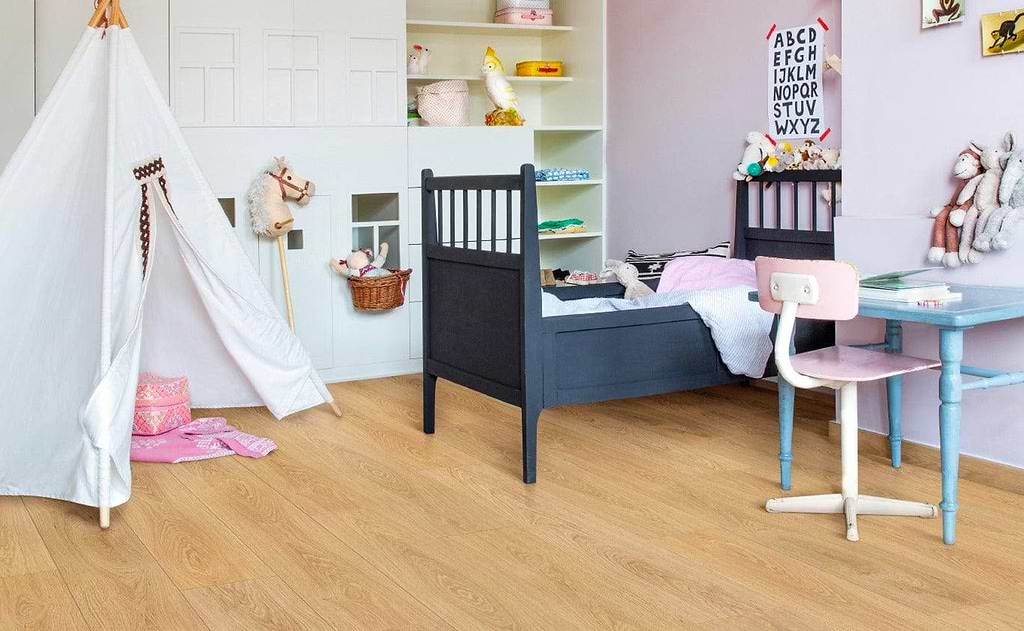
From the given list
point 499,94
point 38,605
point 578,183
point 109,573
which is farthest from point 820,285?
point 578,183

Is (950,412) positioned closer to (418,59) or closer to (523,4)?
(418,59)

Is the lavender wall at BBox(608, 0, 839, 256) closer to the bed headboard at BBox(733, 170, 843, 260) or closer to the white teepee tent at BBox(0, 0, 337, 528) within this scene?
the bed headboard at BBox(733, 170, 843, 260)

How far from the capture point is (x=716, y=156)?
4.94m

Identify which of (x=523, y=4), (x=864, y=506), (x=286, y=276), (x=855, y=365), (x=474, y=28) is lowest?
(x=864, y=506)

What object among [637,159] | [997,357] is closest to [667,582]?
[997,357]

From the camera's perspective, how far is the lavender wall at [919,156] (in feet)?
10.4

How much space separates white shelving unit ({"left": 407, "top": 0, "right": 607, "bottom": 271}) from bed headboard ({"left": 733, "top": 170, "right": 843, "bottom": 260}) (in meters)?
1.18

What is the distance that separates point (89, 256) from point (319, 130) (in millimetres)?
1664

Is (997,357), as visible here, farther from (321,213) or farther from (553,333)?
(321,213)

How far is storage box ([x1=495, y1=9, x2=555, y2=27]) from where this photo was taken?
18.5 ft

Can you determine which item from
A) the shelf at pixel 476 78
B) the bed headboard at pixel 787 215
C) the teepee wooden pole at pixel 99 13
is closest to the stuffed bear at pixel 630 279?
the bed headboard at pixel 787 215

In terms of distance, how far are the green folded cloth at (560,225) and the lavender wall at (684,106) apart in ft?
0.61

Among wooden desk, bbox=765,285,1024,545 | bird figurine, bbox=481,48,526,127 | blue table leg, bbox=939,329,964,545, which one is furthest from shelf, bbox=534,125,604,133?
blue table leg, bbox=939,329,964,545

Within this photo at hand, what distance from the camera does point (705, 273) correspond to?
4.48m
